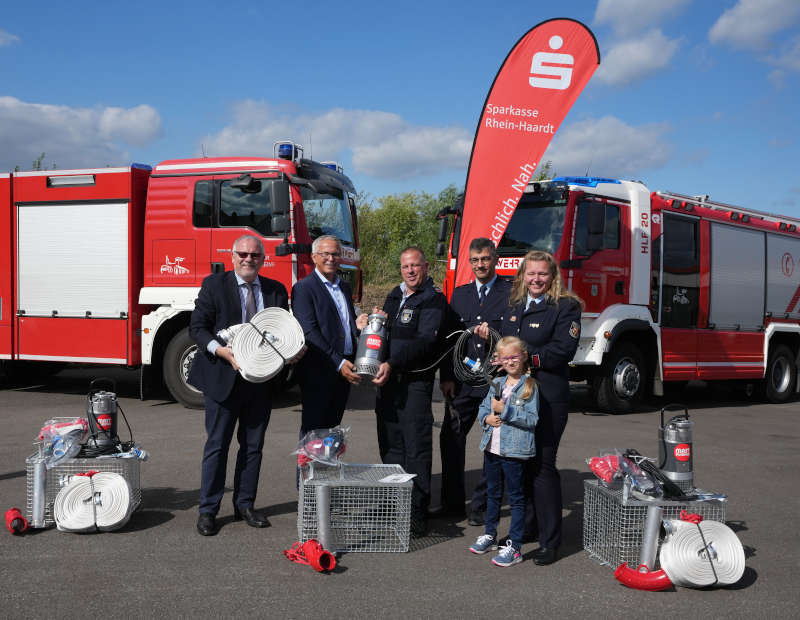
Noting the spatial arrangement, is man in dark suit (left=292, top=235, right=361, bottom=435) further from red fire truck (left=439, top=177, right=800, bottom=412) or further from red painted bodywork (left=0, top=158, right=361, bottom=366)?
red fire truck (left=439, top=177, right=800, bottom=412)

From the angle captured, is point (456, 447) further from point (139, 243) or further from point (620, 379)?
point (139, 243)

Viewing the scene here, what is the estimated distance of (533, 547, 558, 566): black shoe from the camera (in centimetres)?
414

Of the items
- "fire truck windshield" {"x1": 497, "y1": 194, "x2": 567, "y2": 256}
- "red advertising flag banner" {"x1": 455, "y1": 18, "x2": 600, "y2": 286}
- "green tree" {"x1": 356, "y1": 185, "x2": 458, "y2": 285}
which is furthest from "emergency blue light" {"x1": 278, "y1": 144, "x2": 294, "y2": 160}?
"green tree" {"x1": 356, "y1": 185, "x2": 458, "y2": 285}

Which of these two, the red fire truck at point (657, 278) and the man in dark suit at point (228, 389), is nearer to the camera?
the man in dark suit at point (228, 389)

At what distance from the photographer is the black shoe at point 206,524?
455cm

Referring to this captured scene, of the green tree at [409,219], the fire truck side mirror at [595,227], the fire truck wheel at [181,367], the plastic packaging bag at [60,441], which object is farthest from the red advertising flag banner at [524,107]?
the green tree at [409,219]

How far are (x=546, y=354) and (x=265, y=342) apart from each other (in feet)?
5.58

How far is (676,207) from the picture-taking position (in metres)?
10.2

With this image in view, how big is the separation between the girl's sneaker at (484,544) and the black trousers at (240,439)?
4.88 feet

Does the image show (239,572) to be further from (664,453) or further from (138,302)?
(138,302)

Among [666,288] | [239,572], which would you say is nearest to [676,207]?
[666,288]

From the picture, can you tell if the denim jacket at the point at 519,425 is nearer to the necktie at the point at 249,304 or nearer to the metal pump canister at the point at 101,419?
the necktie at the point at 249,304

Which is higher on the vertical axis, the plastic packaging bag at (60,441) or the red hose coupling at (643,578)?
the plastic packaging bag at (60,441)

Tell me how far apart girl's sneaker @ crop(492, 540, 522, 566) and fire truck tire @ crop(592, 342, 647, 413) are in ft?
19.1
